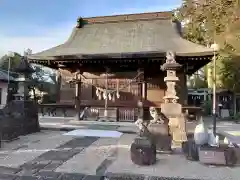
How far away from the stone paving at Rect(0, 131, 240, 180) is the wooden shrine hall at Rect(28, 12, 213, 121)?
18.2ft

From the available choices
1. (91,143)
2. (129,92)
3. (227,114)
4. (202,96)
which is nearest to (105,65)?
(129,92)

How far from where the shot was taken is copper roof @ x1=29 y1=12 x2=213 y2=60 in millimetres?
10609

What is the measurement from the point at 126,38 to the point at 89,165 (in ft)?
30.8

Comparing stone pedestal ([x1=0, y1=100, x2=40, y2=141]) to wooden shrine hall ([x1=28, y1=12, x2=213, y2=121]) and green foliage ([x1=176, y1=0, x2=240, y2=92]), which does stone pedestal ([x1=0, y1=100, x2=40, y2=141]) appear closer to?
wooden shrine hall ([x1=28, y1=12, x2=213, y2=121])

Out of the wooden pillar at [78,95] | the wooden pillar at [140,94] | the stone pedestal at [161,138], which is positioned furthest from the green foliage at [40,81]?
the stone pedestal at [161,138]

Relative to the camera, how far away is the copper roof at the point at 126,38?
10.6 meters

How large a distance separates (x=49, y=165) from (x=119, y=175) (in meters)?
1.32

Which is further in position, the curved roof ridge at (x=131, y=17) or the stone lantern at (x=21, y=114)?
the curved roof ridge at (x=131, y=17)

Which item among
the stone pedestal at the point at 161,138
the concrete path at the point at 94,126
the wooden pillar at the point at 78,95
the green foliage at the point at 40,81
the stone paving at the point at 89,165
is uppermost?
the green foliage at the point at 40,81

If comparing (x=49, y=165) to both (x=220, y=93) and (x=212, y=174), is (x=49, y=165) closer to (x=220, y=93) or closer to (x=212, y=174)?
(x=212, y=174)

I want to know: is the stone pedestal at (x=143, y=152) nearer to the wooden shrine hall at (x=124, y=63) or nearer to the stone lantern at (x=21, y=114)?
the stone lantern at (x=21, y=114)

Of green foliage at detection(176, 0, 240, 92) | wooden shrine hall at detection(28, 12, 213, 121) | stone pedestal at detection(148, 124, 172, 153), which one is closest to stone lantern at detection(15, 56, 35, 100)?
wooden shrine hall at detection(28, 12, 213, 121)

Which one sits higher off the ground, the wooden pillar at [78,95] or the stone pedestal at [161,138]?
the wooden pillar at [78,95]

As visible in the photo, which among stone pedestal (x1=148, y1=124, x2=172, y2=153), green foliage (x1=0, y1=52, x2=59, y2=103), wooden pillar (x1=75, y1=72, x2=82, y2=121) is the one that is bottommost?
stone pedestal (x1=148, y1=124, x2=172, y2=153)
